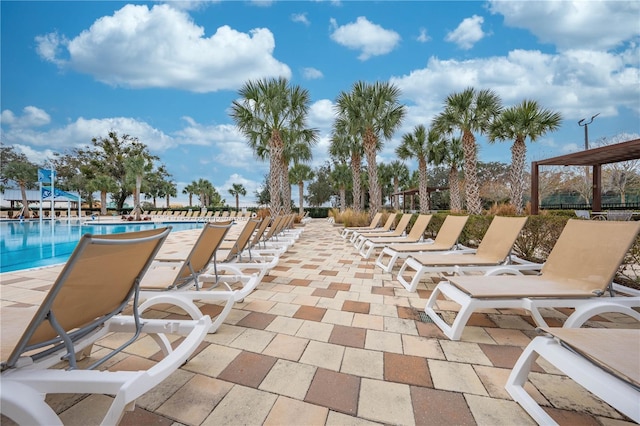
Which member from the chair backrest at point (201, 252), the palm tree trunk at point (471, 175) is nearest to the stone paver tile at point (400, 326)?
the chair backrest at point (201, 252)

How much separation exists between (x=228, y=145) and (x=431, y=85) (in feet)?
87.5

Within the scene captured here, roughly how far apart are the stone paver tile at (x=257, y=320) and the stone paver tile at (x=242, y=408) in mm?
904

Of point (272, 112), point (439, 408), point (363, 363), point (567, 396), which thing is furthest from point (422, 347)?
point (272, 112)

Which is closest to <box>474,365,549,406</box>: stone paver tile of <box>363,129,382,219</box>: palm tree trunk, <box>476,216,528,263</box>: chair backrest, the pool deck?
the pool deck

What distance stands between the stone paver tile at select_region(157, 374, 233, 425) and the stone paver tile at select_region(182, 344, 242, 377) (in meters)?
0.08

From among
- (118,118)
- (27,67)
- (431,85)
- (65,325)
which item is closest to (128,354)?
(65,325)

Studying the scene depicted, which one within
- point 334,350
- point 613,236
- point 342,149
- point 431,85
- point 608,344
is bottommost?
point 334,350

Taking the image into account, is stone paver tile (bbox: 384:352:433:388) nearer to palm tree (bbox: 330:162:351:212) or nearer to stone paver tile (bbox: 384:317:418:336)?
stone paver tile (bbox: 384:317:418:336)

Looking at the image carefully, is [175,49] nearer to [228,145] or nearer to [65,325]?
[65,325]

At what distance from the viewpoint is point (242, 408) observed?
1463 millimetres

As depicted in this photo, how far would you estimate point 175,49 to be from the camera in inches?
501

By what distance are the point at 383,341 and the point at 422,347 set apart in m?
0.30

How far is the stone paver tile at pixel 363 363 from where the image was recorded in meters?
1.78

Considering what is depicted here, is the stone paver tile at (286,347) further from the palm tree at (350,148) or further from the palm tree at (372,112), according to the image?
the palm tree at (350,148)
